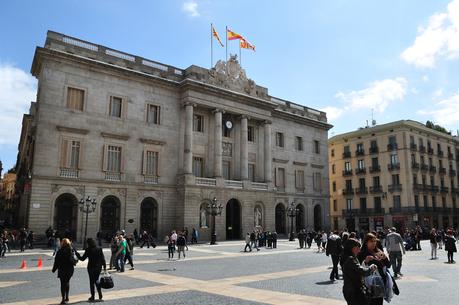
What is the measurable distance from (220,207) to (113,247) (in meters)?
22.7

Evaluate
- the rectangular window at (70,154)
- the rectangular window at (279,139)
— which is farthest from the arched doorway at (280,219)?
the rectangular window at (70,154)

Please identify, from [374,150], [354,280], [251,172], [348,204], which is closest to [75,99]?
[251,172]

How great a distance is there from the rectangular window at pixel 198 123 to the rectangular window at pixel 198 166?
123 inches

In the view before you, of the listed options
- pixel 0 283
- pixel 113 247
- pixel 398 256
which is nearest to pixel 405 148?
pixel 398 256

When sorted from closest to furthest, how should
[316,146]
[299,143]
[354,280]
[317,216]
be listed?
[354,280] → [299,143] → [317,216] → [316,146]

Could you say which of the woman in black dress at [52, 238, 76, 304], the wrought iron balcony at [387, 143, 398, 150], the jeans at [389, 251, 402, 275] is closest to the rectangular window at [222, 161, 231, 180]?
the wrought iron balcony at [387, 143, 398, 150]

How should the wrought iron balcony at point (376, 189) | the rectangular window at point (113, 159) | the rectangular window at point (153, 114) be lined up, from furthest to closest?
the wrought iron balcony at point (376, 189) → the rectangular window at point (153, 114) → the rectangular window at point (113, 159)

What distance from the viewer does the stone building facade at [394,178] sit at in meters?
56.3

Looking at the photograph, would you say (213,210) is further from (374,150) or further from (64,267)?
(374,150)

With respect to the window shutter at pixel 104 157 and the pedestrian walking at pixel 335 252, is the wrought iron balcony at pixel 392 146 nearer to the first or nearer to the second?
the window shutter at pixel 104 157

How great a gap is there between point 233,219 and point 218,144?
334 inches

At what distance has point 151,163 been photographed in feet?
123

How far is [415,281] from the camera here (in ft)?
43.3

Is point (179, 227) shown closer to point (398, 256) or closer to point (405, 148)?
point (398, 256)
